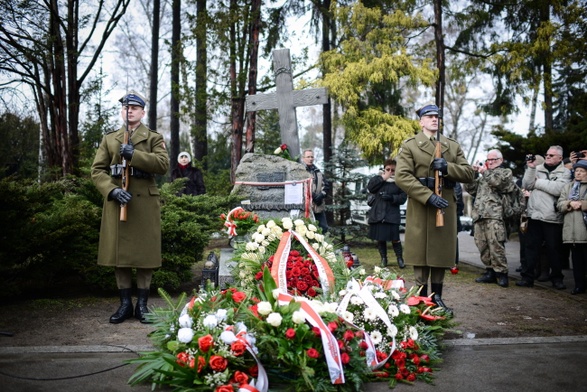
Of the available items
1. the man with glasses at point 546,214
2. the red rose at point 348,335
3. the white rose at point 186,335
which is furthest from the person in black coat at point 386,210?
the white rose at point 186,335

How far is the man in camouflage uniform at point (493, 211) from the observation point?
8.33m

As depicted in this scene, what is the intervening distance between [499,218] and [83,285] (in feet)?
20.4

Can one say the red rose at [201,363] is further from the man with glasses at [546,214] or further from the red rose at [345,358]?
the man with glasses at [546,214]

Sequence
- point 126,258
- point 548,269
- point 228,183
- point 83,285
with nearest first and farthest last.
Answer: point 126,258 < point 83,285 < point 548,269 < point 228,183

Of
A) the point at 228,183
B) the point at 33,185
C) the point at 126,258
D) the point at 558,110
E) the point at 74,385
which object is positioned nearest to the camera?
Answer: the point at 74,385

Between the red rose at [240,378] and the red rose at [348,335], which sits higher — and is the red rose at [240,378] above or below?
below

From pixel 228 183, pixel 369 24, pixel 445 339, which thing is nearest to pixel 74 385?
pixel 445 339

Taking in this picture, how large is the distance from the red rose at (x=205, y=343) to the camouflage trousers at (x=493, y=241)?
6.02m

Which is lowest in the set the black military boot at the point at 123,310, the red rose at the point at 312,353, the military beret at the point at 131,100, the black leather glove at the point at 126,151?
the black military boot at the point at 123,310

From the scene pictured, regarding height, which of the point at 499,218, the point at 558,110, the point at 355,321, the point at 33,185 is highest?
the point at 558,110

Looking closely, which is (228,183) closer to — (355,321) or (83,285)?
(83,285)

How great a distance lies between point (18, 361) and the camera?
425 cm

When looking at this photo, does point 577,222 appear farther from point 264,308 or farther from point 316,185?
point 264,308

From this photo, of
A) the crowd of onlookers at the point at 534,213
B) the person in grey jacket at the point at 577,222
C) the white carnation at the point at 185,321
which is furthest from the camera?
the crowd of onlookers at the point at 534,213
